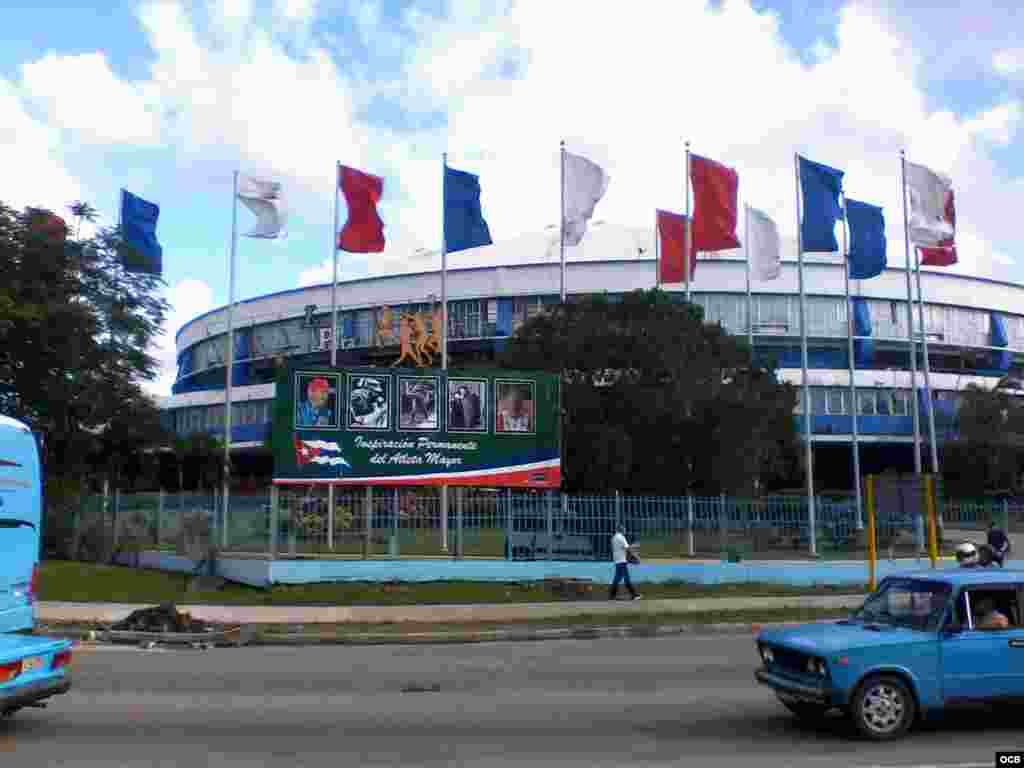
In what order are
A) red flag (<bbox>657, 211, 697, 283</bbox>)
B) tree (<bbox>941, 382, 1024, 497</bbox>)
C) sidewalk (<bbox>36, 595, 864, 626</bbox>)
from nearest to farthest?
sidewalk (<bbox>36, 595, 864, 626</bbox>), red flag (<bbox>657, 211, 697, 283</bbox>), tree (<bbox>941, 382, 1024, 497</bbox>)

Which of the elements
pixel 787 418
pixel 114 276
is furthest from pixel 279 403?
pixel 787 418

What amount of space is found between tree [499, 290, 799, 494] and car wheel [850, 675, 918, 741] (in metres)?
22.8

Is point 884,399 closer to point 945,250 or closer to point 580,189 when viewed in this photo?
point 945,250

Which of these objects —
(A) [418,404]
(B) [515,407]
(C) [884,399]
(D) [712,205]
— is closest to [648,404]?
(D) [712,205]

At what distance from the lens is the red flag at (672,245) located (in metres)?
38.2

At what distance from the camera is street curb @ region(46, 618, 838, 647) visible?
18094 mm

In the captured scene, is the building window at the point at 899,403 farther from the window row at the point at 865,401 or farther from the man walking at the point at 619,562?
the man walking at the point at 619,562

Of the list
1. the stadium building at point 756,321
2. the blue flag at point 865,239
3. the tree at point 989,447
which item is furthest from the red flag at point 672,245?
the stadium building at point 756,321

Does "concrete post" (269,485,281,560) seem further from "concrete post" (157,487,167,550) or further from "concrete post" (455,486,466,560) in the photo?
"concrete post" (157,487,167,550)

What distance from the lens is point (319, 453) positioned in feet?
76.9

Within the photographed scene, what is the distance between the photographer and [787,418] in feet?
132

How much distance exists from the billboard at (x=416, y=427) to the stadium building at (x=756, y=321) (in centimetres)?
3614

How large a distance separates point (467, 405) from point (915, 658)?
639 inches

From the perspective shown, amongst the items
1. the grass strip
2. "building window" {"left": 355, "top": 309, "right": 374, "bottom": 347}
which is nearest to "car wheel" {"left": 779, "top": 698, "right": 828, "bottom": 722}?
the grass strip
